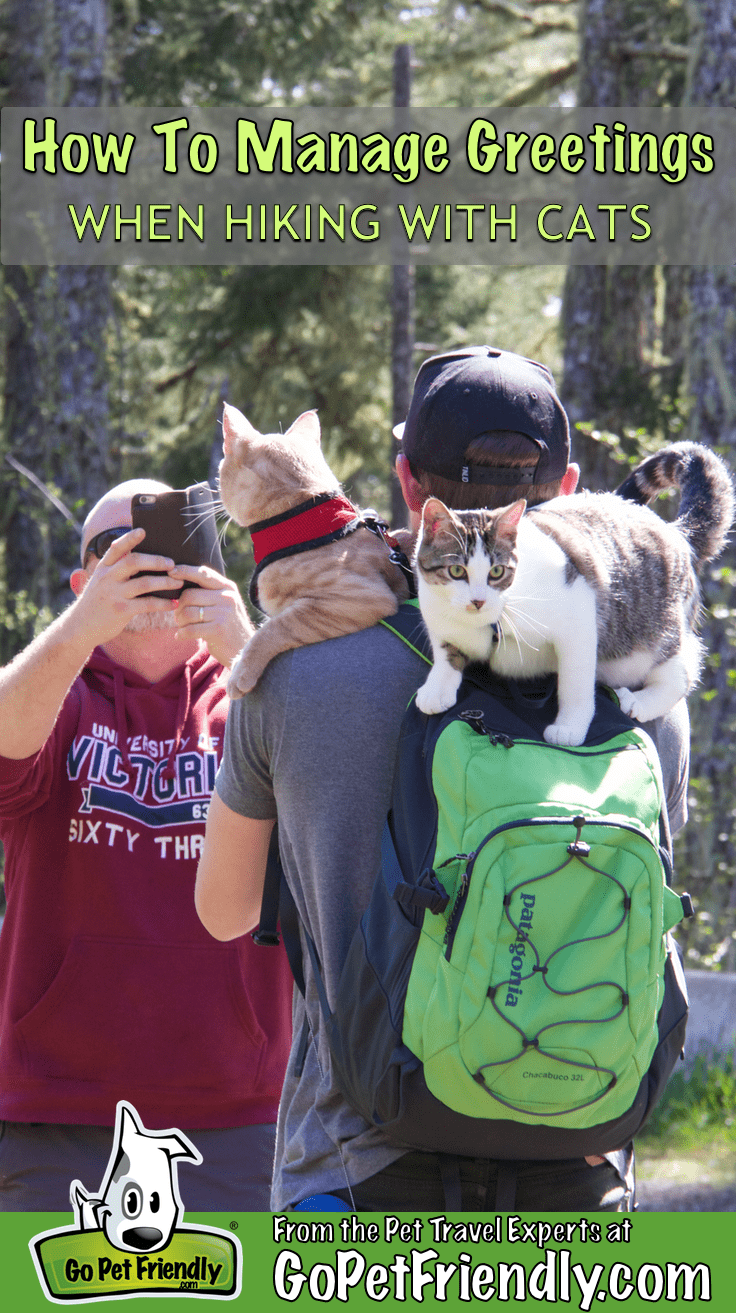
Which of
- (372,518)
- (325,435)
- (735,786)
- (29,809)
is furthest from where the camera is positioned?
(325,435)

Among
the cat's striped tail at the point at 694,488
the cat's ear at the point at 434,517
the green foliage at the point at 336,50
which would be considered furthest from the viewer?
the green foliage at the point at 336,50

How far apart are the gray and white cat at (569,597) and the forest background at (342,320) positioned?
2.96m

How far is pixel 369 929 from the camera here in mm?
1506

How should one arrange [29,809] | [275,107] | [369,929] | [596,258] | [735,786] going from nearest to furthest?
[369,929] → [29,809] → [735,786] → [596,258] → [275,107]

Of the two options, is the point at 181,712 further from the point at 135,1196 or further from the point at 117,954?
the point at 135,1196

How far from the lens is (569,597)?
207cm

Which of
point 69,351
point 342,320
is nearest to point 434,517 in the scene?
point 69,351

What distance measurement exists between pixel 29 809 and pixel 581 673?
4.05 ft

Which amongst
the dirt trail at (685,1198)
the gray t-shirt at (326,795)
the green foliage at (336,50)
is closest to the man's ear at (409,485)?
the gray t-shirt at (326,795)

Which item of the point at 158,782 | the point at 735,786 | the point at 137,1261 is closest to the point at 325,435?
the point at 735,786

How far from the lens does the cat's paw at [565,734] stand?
1.57 meters

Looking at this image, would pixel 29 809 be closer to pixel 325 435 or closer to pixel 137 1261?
pixel 137 1261

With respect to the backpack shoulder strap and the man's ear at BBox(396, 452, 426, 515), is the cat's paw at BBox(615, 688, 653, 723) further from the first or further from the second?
the man's ear at BBox(396, 452, 426, 515)

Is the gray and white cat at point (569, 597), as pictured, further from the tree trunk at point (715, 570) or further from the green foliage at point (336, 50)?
the green foliage at point (336, 50)
